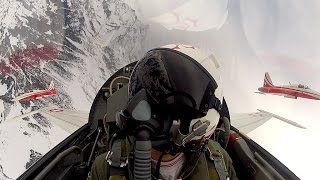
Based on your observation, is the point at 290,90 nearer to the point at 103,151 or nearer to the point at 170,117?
the point at 103,151

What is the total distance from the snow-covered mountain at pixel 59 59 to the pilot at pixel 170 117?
11.7m

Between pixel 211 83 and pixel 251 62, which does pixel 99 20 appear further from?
pixel 211 83

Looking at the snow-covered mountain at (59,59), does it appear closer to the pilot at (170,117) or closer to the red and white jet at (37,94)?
the red and white jet at (37,94)

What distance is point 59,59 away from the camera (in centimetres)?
2516

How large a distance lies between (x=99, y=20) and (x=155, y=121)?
67.9 ft

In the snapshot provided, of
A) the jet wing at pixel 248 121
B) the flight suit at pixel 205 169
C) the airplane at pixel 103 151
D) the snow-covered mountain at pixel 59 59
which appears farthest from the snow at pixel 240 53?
the flight suit at pixel 205 169

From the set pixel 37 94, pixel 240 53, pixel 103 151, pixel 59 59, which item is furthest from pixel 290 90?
pixel 59 59

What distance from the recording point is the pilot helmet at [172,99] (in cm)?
136

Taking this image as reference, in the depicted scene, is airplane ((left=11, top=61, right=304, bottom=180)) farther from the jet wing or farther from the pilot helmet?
the jet wing

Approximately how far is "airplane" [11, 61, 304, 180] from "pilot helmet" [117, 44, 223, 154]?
25.4 inches

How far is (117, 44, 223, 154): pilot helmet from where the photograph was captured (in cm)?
136

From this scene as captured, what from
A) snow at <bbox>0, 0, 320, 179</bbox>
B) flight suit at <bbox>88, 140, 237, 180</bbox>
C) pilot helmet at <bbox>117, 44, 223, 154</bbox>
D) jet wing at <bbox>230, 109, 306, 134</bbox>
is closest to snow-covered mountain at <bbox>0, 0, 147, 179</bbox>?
snow at <bbox>0, 0, 320, 179</bbox>

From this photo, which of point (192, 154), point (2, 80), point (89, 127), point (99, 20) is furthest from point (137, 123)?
point (2, 80)

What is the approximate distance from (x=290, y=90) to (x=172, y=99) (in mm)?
7867
